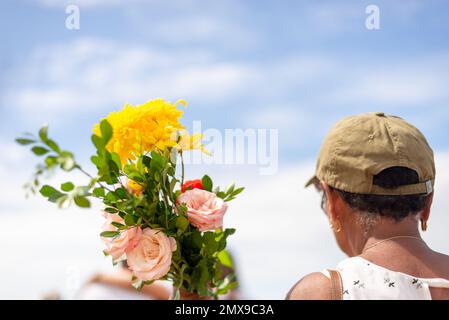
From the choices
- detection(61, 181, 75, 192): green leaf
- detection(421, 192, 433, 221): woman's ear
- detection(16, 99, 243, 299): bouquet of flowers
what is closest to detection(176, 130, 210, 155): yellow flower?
detection(16, 99, 243, 299): bouquet of flowers

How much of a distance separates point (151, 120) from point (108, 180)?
11.4 inches

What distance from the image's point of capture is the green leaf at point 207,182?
90.8 inches

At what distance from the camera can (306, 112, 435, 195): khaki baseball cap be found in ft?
6.98

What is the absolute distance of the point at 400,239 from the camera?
6.98 ft

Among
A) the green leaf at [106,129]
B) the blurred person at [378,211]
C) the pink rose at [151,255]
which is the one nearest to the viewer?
the green leaf at [106,129]

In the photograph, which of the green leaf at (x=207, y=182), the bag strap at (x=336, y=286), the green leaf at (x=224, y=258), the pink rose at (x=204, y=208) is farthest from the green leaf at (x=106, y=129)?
the bag strap at (x=336, y=286)

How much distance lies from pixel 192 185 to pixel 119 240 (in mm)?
326

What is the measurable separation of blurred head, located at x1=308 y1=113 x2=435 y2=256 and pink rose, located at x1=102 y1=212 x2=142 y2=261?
68 cm

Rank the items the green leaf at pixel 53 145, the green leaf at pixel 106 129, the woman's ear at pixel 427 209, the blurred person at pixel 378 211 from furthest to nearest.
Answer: the woman's ear at pixel 427 209, the blurred person at pixel 378 211, the green leaf at pixel 106 129, the green leaf at pixel 53 145

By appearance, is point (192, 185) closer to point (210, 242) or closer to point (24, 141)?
point (210, 242)

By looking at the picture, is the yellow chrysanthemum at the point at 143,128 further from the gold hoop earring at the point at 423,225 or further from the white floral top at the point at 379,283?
the gold hoop earring at the point at 423,225

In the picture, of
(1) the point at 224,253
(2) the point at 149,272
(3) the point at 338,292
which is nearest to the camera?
(3) the point at 338,292
